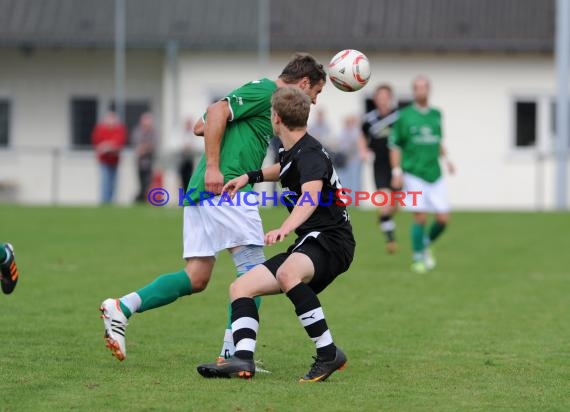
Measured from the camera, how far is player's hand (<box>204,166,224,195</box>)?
754cm

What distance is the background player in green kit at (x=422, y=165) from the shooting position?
48.5 ft

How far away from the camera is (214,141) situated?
7.52m

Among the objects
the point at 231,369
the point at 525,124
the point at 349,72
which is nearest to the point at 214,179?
the point at 231,369

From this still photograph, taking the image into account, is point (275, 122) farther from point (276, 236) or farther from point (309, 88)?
point (276, 236)

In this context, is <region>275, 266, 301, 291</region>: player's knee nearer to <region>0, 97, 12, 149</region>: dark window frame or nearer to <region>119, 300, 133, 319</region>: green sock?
<region>119, 300, 133, 319</region>: green sock

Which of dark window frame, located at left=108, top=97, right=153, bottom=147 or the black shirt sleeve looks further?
dark window frame, located at left=108, top=97, right=153, bottom=147

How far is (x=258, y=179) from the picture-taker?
751 centimetres

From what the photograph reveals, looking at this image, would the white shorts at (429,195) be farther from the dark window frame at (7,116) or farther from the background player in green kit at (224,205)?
the dark window frame at (7,116)

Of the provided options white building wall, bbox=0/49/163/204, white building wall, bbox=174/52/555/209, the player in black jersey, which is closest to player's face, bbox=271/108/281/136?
the player in black jersey

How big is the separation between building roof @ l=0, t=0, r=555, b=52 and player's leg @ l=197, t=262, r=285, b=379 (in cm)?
2527

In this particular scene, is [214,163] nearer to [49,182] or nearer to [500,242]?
[500,242]

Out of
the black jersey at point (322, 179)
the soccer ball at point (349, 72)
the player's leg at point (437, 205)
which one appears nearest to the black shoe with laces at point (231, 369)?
the black jersey at point (322, 179)

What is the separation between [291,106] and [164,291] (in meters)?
1.44

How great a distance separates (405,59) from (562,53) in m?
5.81
